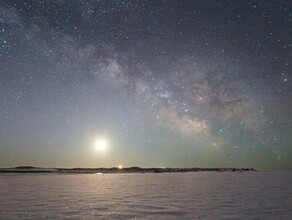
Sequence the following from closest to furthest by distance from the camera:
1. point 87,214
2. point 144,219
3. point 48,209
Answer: point 144,219 → point 87,214 → point 48,209

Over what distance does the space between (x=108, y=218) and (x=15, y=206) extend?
8113 millimetres

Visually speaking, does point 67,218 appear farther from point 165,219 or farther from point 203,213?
point 203,213

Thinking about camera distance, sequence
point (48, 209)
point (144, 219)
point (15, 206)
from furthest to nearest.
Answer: point (15, 206), point (48, 209), point (144, 219)

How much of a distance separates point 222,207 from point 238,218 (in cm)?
448

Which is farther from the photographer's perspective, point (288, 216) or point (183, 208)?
point (183, 208)

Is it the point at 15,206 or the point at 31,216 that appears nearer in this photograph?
the point at 31,216

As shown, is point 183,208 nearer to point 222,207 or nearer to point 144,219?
point 222,207

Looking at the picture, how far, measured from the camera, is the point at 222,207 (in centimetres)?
2212

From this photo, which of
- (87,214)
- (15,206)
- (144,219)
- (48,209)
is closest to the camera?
(144,219)

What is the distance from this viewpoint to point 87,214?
19328mm

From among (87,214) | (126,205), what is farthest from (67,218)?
(126,205)

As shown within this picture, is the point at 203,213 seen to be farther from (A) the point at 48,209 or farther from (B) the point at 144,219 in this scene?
(A) the point at 48,209

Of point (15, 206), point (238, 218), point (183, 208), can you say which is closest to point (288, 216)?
point (238, 218)

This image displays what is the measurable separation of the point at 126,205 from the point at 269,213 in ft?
30.7
